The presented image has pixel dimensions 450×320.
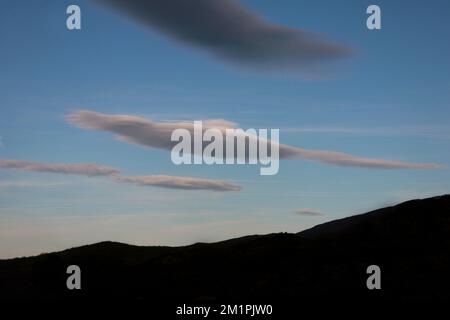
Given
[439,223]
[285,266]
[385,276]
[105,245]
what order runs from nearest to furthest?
[385,276]
[285,266]
[439,223]
[105,245]

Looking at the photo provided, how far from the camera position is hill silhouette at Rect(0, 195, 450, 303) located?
214 ft

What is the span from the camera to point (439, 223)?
304 ft

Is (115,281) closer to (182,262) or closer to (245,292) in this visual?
(182,262)

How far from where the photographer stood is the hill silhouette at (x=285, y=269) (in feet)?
214

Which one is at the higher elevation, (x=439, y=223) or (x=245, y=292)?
(x=439, y=223)

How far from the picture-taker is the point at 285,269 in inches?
3051

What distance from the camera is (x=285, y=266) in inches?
3118

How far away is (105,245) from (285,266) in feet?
205
